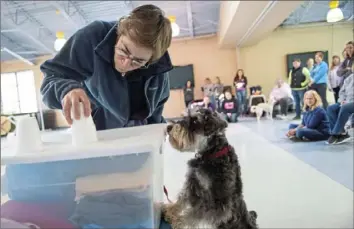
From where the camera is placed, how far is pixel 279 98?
7.61m

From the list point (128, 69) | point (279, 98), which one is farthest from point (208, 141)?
point (279, 98)

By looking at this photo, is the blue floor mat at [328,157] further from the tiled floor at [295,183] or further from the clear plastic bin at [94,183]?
the clear plastic bin at [94,183]

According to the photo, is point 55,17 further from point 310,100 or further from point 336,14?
point 336,14

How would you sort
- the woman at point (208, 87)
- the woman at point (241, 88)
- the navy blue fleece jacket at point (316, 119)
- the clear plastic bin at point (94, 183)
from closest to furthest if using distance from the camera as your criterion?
1. the clear plastic bin at point (94, 183)
2. the navy blue fleece jacket at point (316, 119)
3. the woman at point (241, 88)
4. the woman at point (208, 87)

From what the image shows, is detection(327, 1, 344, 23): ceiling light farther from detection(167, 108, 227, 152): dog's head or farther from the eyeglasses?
the eyeglasses


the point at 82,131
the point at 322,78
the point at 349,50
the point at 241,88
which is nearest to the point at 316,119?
the point at 322,78

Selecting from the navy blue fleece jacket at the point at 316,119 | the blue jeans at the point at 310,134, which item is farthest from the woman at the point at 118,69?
the blue jeans at the point at 310,134

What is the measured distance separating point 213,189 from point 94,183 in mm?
452

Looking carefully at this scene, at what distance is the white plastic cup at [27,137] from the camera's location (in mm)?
515

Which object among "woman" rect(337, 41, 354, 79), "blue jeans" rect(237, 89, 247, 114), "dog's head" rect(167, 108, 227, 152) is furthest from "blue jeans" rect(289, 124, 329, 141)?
"blue jeans" rect(237, 89, 247, 114)

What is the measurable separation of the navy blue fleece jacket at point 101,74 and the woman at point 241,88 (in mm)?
7093

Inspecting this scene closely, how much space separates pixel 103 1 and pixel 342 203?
5.52 m

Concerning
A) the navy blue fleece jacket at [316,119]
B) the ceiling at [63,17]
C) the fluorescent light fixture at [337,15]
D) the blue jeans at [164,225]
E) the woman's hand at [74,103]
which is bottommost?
the navy blue fleece jacket at [316,119]

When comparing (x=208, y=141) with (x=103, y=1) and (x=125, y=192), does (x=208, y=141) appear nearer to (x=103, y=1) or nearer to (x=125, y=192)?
(x=125, y=192)
